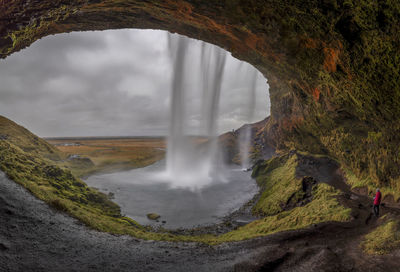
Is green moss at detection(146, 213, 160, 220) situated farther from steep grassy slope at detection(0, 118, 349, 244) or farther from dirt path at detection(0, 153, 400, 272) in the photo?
dirt path at detection(0, 153, 400, 272)

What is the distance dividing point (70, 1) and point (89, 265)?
16664 mm

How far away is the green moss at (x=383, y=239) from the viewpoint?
8938 millimetres

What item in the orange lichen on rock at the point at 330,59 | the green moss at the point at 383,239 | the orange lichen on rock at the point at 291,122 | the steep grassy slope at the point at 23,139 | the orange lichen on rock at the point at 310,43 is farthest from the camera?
the steep grassy slope at the point at 23,139

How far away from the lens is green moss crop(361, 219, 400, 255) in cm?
894

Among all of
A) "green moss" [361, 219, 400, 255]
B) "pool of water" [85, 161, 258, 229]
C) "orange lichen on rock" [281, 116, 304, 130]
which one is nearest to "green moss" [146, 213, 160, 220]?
"pool of water" [85, 161, 258, 229]

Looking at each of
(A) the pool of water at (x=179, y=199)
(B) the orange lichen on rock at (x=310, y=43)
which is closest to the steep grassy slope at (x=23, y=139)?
(A) the pool of water at (x=179, y=199)

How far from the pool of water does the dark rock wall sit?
17085 mm

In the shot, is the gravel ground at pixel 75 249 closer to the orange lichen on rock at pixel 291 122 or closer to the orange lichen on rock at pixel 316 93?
the orange lichen on rock at pixel 316 93

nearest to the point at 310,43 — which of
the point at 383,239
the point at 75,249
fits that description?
the point at 383,239

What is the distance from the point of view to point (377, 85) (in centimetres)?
1202

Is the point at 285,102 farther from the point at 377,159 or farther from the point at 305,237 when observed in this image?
the point at 305,237

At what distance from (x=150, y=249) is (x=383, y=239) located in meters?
12.4

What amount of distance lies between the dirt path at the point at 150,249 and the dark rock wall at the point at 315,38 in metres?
7.99

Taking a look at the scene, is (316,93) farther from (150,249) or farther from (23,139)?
(23,139)
